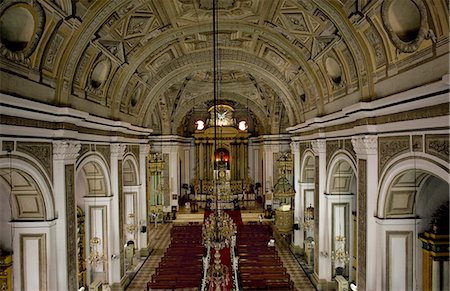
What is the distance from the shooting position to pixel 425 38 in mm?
6203

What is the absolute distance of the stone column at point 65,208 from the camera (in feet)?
27.0

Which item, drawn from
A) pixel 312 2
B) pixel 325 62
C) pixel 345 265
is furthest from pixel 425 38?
pixel 345 265

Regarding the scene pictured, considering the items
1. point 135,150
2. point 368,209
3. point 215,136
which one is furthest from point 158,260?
point 368,209

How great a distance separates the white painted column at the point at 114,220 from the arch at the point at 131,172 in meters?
2.14

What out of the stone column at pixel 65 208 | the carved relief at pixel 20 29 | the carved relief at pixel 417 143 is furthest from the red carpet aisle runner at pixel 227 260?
the carved relief at pixel 20 29

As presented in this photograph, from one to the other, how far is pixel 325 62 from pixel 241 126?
19.4 m

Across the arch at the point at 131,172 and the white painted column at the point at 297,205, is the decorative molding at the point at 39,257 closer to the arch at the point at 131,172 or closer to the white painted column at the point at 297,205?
the arch at the point at 131,172

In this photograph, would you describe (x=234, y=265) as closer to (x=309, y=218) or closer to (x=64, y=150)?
(x=309, y=218)

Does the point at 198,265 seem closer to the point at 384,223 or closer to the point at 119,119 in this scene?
the point at 119,119

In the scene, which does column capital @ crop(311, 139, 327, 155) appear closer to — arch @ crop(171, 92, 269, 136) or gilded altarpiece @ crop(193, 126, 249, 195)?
arch @ crop(171, 92, 269, 136)

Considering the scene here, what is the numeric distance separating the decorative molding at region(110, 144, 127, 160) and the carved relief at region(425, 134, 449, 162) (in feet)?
29.8

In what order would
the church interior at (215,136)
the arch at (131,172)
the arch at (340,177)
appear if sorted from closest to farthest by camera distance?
1. the church interior at (215,136)
2. the arch at (340,177)
3. the arch at (131,172)

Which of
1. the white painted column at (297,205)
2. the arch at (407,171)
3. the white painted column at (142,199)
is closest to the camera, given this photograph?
the arch at (407,171)

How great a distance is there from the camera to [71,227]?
8.84 m
